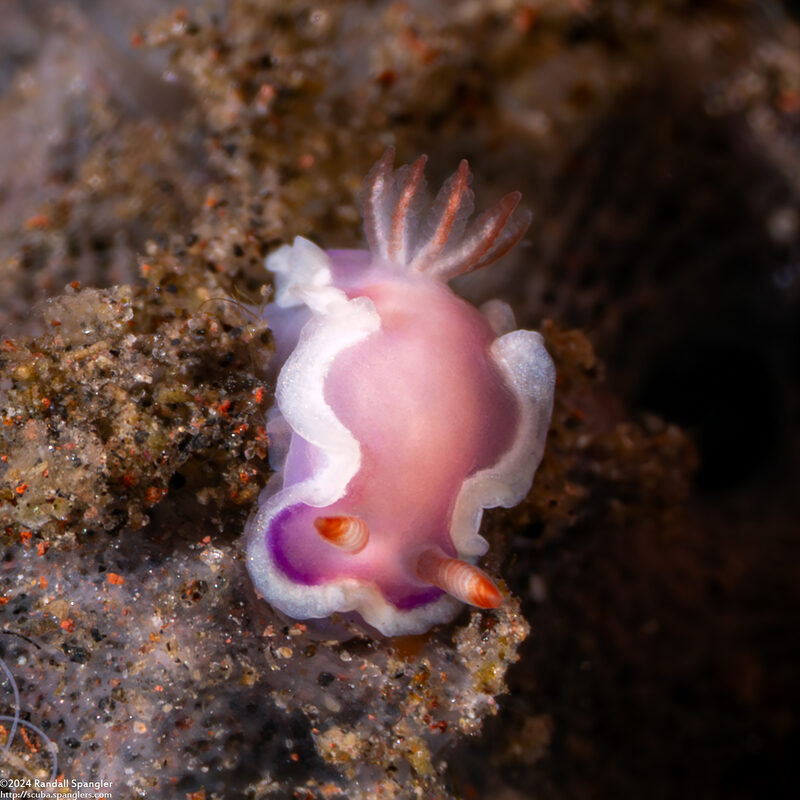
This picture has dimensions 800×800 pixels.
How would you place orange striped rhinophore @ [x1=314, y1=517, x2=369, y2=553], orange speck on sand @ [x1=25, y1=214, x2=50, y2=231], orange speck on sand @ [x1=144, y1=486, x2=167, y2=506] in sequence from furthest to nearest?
orange speck on sand @ [x1=25, y1=214, x2=50, y2=231]
orange speck on sand @ [x1=144, y1=486, x2=167, y2=506]
orange striped rhinophore @ [x1=314, y1=517, x2=369, y2=553]

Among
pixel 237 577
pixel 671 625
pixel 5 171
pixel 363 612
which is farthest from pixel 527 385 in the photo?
pixel 5 171

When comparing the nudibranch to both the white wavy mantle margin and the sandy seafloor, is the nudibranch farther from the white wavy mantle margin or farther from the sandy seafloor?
the sandy seafloor

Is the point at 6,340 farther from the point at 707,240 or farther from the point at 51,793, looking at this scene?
the point at 707,240

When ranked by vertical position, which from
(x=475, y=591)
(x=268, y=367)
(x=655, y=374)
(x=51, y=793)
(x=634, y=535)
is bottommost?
(x=634, y=535)

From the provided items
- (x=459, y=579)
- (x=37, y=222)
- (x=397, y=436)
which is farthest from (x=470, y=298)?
(x=37, y=222)

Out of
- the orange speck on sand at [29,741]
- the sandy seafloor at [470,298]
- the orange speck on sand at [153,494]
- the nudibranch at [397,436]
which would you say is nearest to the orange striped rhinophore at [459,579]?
the nudibranch at [397,436]

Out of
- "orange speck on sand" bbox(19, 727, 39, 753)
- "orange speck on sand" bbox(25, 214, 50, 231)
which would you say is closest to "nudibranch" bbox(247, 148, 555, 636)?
"orange speck on sand" bbox(19, 727, 39, 753)

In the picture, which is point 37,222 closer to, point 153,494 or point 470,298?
point 153,494

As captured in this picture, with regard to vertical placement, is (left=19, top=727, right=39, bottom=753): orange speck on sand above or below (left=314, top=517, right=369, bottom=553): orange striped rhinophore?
below

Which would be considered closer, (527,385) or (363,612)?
(363,612)
